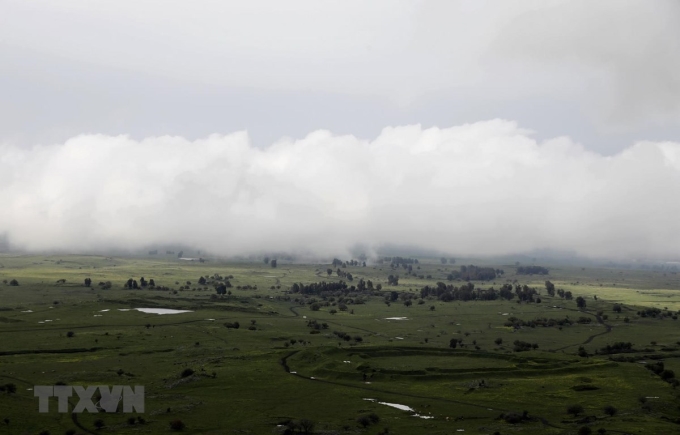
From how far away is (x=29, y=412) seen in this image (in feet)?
304

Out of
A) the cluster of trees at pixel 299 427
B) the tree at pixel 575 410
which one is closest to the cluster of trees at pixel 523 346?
the tree at pixel 575 410

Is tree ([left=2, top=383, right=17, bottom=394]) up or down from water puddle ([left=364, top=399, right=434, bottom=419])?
up

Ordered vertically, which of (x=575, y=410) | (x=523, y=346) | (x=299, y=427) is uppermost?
(x=523, y=346)

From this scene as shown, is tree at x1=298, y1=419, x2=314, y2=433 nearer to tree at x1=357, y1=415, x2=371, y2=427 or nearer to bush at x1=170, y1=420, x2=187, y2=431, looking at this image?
tree at x1=357, y1=415, x2=371, y2=427

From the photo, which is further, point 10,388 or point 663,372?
point 663,372

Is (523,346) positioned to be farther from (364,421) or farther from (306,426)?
(306,426)

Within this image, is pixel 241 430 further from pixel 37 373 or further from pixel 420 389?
pixel 37 373

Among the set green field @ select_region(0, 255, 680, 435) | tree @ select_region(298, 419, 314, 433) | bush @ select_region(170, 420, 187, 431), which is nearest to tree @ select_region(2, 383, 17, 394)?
green field @ select_region(0, 255, 680, 435)

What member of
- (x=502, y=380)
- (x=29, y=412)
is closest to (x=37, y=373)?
(x=29, y=412)
